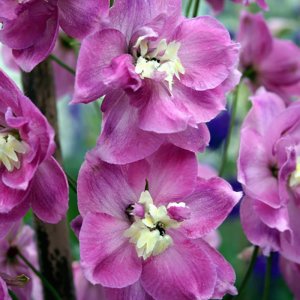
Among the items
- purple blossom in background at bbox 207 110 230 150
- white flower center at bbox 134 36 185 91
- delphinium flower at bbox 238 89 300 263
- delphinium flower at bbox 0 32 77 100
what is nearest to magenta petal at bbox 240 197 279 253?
delphinium flower at bbox 238 89 300 263

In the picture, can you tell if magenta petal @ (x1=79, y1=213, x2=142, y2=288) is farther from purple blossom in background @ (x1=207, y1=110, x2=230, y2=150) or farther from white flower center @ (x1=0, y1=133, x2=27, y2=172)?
purple blossom in background @ (x1=207, y1=110, x2=230, y2=150)

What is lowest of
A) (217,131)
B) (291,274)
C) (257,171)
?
(217,131)

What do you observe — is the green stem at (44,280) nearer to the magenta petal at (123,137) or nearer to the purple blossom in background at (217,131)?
the magenta petal at (123,137)

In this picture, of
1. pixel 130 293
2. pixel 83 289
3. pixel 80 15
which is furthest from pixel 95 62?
pixel 83 289

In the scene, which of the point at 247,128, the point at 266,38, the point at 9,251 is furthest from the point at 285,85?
the point at 9,251

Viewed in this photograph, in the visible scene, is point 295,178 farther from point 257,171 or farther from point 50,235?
point 50,235

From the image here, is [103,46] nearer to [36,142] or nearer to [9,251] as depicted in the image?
[36,142]
